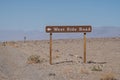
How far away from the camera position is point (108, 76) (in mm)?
16359

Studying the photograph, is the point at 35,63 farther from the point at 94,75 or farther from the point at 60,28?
the point at 94,75

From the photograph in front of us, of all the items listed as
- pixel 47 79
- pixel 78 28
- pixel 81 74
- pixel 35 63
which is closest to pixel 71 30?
pixel 78 28

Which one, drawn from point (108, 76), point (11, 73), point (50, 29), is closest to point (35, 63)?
point (50, 29)

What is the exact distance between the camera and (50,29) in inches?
968

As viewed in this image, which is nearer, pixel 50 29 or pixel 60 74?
pixel 60 74

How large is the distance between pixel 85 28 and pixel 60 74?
675 cm

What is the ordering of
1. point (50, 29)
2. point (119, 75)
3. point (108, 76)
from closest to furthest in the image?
point (108, 76) → point (119, 75) → point (50, 29)

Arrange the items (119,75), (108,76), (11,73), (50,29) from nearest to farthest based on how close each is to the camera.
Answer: (108,76)
(119,75)
(11,73)
(50,29)

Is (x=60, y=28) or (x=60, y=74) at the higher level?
(x=60, y=28)

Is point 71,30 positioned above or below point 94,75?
above

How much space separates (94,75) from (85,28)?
22.7 ft

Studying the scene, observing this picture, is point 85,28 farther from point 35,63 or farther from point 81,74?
point 81,74

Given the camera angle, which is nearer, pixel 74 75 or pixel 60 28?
pixel 74 75

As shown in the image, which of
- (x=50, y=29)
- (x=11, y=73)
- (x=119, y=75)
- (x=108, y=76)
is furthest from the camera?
(x=50, y=29)
